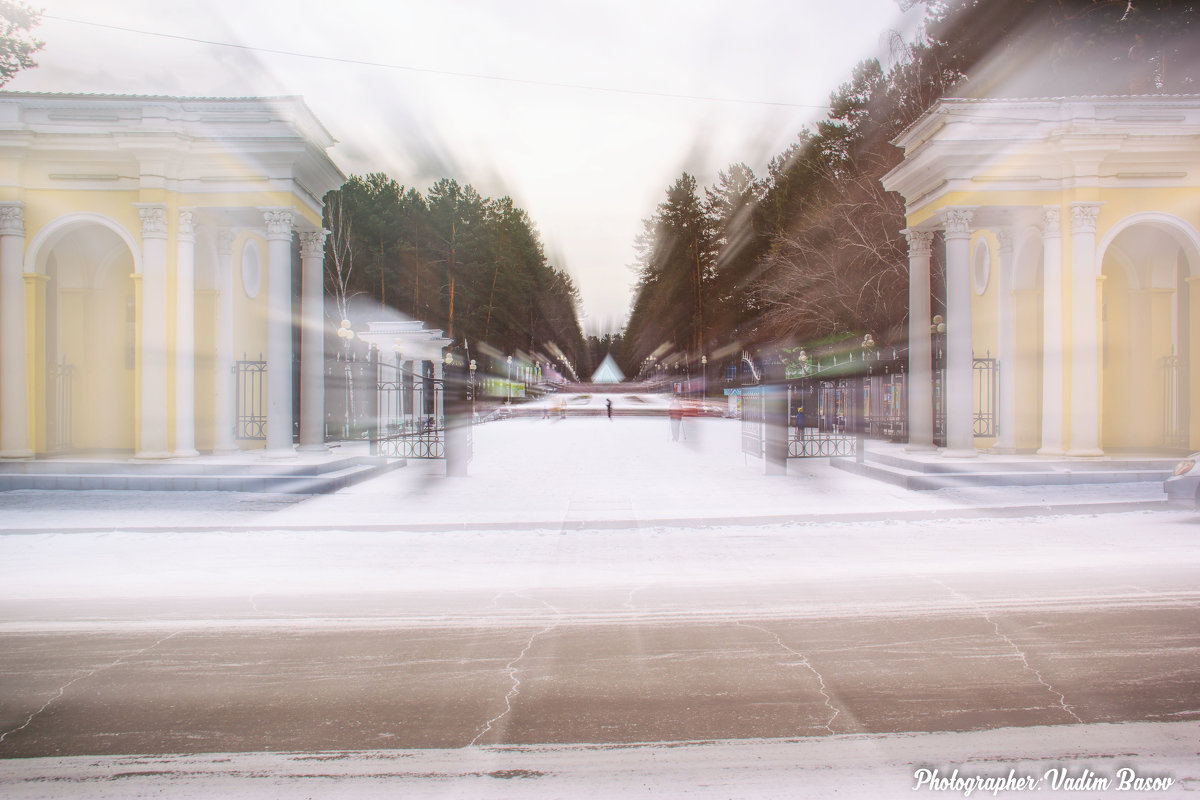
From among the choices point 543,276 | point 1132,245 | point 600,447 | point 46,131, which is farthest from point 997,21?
point 543,276

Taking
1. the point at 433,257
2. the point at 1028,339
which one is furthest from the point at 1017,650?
the point at 433,257

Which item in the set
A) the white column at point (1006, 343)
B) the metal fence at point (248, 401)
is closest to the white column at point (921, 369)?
the white column at point (1006, 343)

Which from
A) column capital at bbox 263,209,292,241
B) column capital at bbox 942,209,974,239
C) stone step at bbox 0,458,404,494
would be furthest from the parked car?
column capital at bbox 263,209,292,241

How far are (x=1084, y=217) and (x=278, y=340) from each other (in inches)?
658

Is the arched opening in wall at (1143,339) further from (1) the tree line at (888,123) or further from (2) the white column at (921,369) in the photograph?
(1) the tree line at (888,123)

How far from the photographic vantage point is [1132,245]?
1639 cm

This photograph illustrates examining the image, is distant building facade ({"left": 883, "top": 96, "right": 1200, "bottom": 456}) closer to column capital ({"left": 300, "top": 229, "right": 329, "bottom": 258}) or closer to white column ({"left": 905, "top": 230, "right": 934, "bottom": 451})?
white column ({"left": 905, "top": 230, "right": 934, "bottom": 451})

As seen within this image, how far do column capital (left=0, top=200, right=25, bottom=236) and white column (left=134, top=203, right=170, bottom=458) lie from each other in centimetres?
232

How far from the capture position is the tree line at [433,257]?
51.7 meters

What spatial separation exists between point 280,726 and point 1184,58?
32970 mm

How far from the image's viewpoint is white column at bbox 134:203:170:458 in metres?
14.2

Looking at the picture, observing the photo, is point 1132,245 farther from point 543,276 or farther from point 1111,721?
point 543,276

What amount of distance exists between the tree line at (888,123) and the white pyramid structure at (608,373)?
107m

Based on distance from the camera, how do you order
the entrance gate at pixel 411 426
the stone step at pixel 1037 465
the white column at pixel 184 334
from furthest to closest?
the entrance gate at pixel 411 426, the white column at pixel 184 334, the stone step at pixel 1037 465
